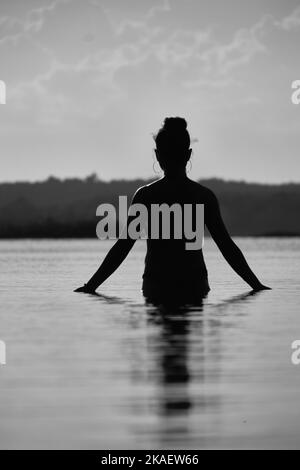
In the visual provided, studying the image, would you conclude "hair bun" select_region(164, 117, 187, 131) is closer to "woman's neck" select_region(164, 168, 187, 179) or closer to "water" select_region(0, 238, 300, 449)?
"woman's neck" select_region(164, 168, 187, 179)

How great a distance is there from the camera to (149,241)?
416 inches

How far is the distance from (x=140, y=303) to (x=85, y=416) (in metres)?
6.43

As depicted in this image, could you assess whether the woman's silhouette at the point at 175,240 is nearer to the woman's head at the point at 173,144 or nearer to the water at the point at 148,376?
the woman's head at the point at 173,144

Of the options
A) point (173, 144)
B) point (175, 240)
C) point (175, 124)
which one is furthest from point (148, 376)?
point (175, 124)

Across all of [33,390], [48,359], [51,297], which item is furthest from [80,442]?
[51,297]

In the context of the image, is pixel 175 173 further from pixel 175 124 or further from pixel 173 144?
pixel 175 124

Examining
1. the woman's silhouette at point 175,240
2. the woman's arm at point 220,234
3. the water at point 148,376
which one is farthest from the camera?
the woman's arm at point 220,234

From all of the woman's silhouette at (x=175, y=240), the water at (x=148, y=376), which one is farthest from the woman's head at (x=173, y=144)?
the water at (x=148, y=376)

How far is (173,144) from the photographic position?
1048 cm

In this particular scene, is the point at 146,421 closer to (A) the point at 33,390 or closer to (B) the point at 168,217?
(A) the point at 33,390

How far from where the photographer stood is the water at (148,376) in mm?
5219

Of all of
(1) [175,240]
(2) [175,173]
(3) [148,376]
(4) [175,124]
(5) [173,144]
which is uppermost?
(4) [175,124]

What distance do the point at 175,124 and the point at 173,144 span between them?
214 millimetres

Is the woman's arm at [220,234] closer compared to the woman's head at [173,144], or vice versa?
the woman's head at [173,144]
